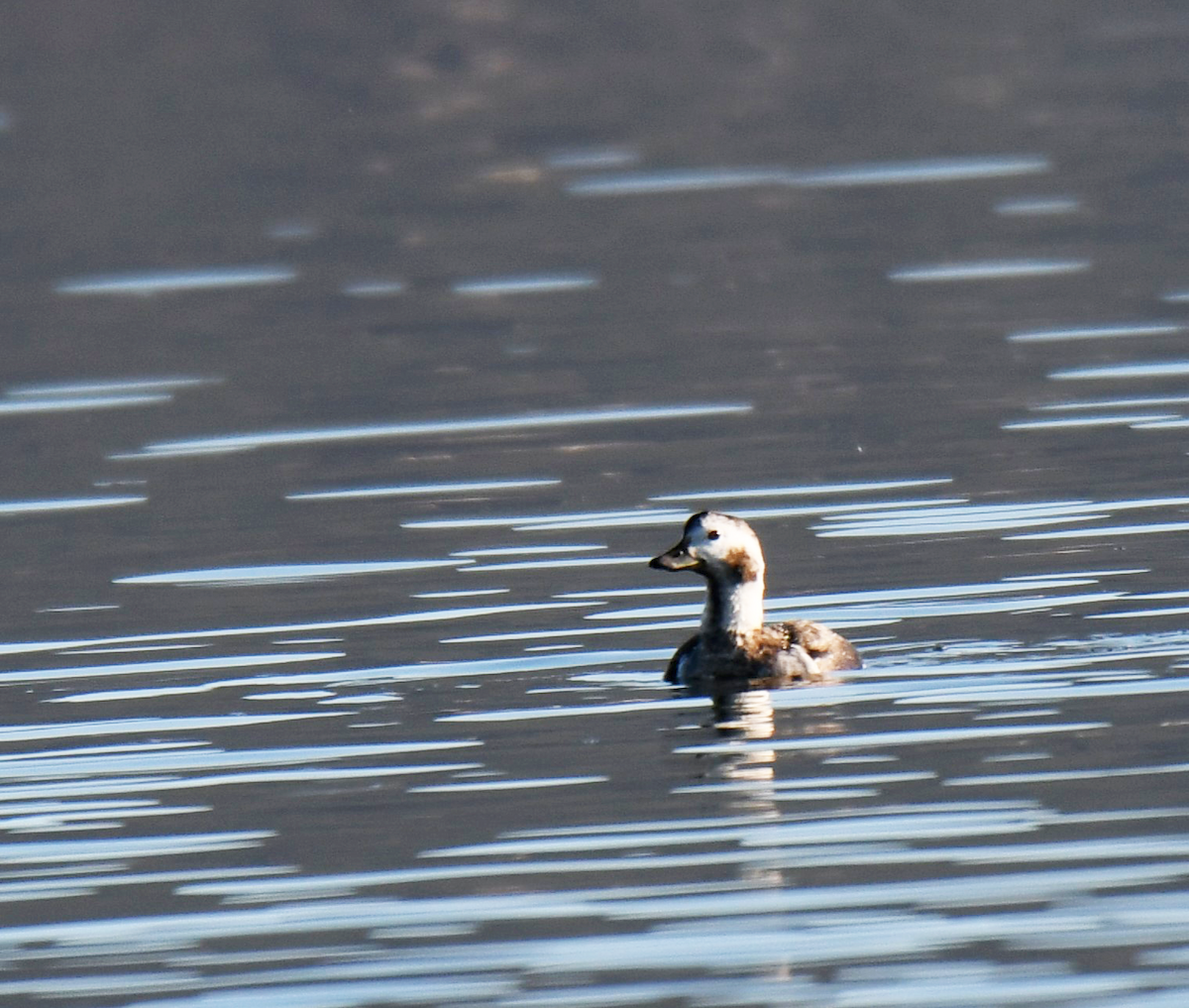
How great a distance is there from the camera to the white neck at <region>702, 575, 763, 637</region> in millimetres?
14984

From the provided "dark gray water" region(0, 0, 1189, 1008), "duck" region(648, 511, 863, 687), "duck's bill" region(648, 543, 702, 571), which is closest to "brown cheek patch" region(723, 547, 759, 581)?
"duck" region(648, 511, 863, 687)

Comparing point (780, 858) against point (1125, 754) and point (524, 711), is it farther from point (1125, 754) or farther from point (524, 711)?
point (524, 711)

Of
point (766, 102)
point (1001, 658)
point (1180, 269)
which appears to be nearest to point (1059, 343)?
point (1180, 269)

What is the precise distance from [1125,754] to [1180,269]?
17.8 metres

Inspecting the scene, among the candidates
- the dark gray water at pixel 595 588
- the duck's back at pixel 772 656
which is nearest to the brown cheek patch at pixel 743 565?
the duck's back at pixel 772 656

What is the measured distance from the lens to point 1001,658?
567 inches

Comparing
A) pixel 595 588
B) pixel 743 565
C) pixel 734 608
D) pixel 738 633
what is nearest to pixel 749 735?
pixel 738 633

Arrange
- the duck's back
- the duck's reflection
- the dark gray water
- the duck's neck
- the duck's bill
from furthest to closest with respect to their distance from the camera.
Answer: the duck's bill
the duck's neck
the duck's back
the duck's reflection
the dark gray water

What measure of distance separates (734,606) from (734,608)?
0.01 metres

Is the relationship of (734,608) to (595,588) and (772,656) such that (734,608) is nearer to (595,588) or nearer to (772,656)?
(772,656)

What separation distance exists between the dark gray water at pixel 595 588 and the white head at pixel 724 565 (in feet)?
1.60

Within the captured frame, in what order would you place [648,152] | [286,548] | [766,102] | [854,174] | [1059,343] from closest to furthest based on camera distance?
[286,548]
[1059,343]
[854,174]
[648,152]
[766,102]

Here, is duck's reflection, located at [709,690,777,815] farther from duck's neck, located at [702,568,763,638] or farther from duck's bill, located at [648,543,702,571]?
duck's bill, located at [648,543,702,571]

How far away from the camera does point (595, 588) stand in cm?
1694
